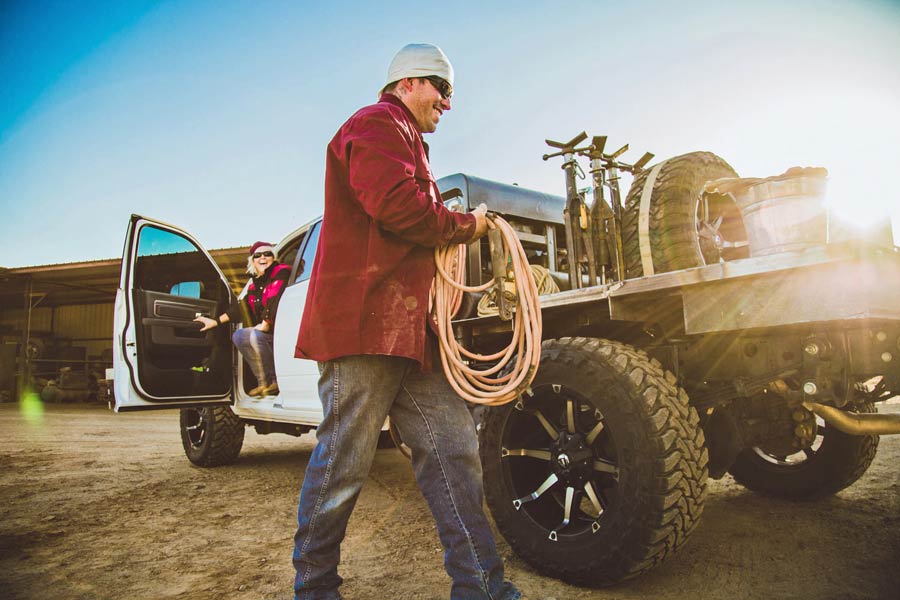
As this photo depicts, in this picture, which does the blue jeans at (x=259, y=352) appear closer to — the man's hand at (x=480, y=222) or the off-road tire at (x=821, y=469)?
the man's hand at (x=480, y=222)

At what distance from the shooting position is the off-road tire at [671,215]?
250cm

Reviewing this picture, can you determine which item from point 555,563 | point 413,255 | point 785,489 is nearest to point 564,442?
point 555,563

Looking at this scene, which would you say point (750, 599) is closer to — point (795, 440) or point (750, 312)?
point (795, 440)

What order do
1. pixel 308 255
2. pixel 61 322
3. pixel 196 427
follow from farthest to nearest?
pixel 61 322, pixel 196 427, pixel 308 255

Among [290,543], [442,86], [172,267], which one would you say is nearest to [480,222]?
[442,86]

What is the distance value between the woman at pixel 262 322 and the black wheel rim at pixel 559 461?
2.69 m

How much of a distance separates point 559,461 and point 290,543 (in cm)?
147

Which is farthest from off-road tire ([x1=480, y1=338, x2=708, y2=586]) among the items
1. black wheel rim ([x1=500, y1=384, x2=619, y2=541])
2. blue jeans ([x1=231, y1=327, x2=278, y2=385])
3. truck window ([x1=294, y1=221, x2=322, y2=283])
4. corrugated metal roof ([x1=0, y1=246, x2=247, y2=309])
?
corrugated metal roof ([x1=0, y1=246, x2=247, y2=309])

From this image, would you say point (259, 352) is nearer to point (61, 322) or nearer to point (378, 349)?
point (378, 349)

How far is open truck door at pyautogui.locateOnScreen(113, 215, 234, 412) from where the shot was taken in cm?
404

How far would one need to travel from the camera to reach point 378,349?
5.43 ft

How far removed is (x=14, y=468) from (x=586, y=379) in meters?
5.28

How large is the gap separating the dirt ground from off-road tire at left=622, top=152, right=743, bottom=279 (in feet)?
4.27

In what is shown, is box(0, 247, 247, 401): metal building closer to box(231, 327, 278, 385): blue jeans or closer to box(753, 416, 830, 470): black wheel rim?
box(231, 327, 278, 385): blue jeans
